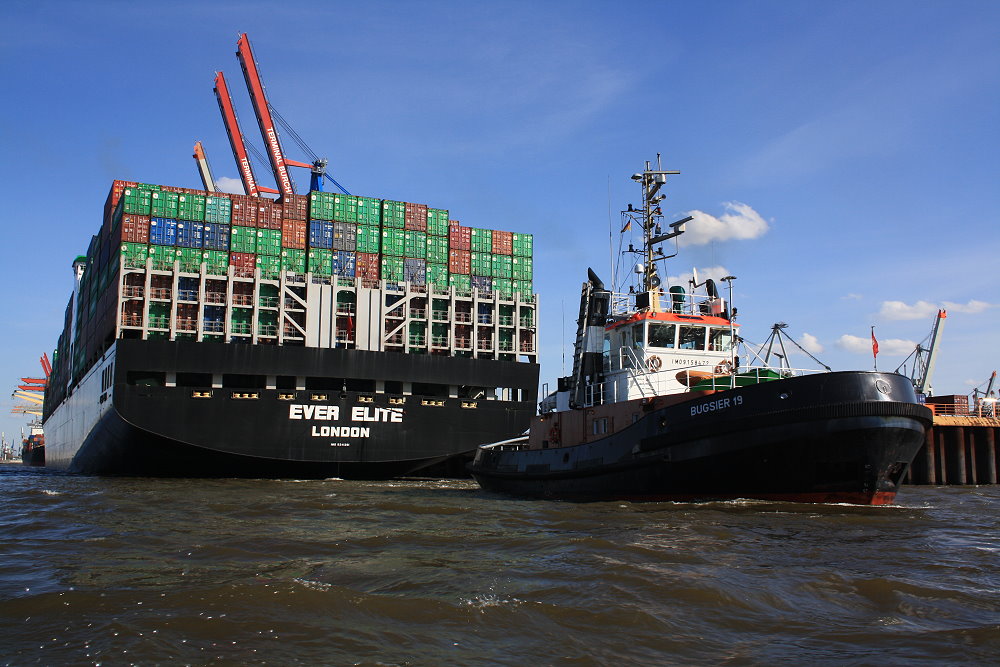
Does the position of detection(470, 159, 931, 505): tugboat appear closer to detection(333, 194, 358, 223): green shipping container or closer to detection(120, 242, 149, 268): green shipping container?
detection(333, 194, 358, 223): green shipping container

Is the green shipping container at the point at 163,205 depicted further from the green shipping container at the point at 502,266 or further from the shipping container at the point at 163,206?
the green shipping container at the point at 502,266

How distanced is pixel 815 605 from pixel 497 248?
80.9ft

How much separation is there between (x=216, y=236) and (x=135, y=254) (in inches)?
106

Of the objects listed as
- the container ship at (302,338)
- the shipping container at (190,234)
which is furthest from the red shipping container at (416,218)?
the shipping container at (190,234)

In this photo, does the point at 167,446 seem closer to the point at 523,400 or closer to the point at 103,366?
the point at 103,366

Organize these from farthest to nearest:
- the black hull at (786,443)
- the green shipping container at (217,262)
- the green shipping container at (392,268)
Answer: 1. the green shipping container at (392,268)
2. the green shipping container at (217,262)
3. the black hull at (786,443)

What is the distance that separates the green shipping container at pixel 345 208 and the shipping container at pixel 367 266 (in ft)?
4.93

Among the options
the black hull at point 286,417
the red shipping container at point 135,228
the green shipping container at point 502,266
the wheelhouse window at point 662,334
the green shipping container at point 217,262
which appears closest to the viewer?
the wheelhouse window at point 662,334

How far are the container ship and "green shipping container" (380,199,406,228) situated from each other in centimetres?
4

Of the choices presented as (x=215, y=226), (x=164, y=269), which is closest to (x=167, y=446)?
(x=164, y=269)

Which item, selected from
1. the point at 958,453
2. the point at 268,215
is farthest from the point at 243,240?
the point at 958,453

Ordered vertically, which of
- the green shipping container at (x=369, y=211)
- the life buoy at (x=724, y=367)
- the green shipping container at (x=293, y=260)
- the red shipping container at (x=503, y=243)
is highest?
the green shipping container at (x=369, y=211)

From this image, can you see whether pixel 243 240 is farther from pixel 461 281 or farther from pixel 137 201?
pixel 461 281

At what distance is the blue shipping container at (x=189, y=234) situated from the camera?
1031 inches
